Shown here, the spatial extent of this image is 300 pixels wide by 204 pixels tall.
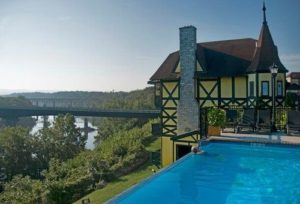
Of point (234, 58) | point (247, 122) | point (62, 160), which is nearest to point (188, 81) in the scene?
point (234, 58)

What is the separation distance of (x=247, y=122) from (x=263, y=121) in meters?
0.66

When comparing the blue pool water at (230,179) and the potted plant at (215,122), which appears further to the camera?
the potted plant at (215,122)

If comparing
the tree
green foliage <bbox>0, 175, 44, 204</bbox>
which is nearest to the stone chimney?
green foliage <bbox>0, 175, 44, 204</bbox>

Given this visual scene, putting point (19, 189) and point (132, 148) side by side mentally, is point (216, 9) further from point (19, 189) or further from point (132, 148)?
point (19, 189)

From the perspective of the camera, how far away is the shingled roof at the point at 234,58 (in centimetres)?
1625

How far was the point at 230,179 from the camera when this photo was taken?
25.5 feet

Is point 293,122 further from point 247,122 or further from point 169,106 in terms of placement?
point 169,106

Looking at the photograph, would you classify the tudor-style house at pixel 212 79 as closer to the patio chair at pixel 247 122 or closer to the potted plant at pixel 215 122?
the patio chair at pixel 247 122

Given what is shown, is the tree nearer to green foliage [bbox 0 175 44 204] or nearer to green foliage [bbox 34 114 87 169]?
green foliage [bbox 34 114 87 169]

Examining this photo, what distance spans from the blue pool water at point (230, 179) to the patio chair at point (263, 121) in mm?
2496

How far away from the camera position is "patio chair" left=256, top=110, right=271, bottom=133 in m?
12.7

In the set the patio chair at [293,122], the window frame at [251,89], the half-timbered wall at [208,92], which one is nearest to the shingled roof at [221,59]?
the half-timbered wall at [208,92]

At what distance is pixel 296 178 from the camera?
766cm

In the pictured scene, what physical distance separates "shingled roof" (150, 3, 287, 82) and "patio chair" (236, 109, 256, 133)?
3.52 m
